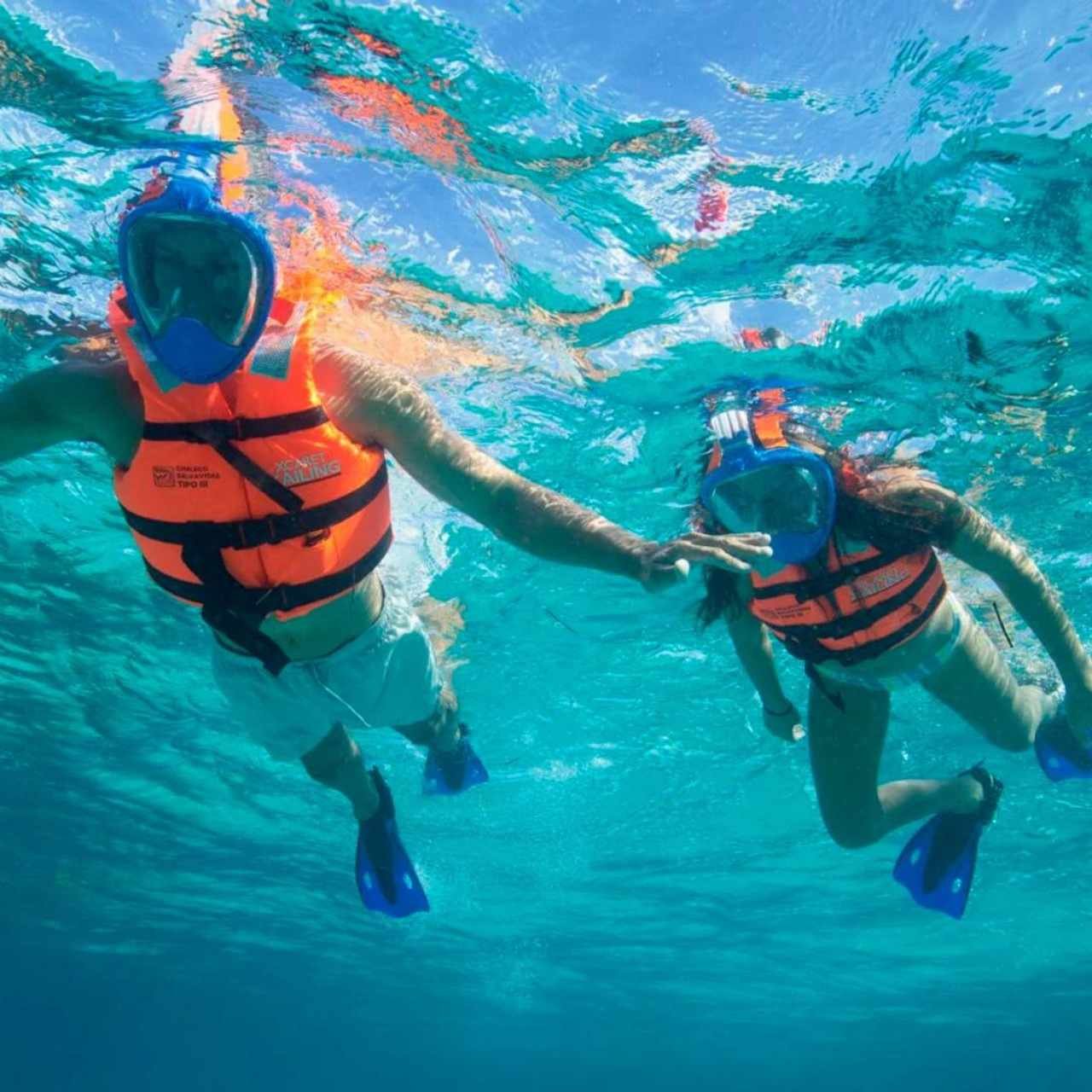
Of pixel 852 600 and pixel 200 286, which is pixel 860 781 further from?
pixel 200 286

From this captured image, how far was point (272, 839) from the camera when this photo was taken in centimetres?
2788

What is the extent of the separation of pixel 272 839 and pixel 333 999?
144 feet

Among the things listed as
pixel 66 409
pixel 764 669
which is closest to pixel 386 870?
pixel 764 669

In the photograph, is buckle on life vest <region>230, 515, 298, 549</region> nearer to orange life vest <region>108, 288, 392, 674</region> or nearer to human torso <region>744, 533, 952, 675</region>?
orange life vest <region>108, 288, 392, 674</region>

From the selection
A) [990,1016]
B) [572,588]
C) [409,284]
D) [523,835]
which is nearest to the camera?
[409,284]

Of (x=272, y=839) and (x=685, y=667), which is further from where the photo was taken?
(x=272, y=839)

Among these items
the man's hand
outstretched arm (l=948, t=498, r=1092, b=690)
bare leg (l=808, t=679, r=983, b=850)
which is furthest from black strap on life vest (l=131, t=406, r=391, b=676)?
bare leg (l=808, t=679, r=983, b=850)

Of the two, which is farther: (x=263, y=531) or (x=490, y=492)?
(x=263, y=531)

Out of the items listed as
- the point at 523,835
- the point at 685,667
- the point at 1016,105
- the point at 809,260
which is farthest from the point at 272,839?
the point at 1016,105

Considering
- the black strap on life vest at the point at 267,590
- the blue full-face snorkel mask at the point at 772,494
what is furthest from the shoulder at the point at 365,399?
the blue full-face snorkel mask at the point at 772,494

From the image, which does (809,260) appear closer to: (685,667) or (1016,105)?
(1016,105)

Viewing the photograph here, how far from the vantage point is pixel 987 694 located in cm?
766

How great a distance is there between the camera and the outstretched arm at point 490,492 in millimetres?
3373

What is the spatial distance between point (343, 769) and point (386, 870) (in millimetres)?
970
